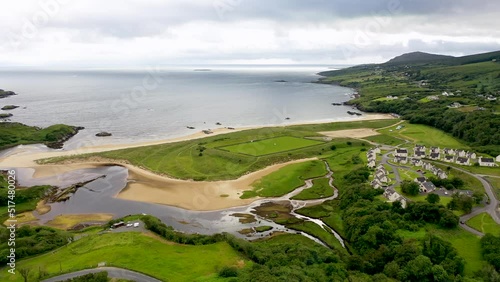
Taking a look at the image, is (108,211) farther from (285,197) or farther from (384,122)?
(384,122)

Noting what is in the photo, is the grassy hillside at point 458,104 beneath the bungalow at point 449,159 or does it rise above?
above

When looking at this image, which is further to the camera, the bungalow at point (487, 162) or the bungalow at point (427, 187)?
the bungalow at point (487, 162)

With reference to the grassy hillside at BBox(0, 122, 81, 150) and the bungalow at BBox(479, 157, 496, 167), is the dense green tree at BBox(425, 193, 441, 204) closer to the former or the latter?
the bungalow at BBox(479, 157, 496, 167)

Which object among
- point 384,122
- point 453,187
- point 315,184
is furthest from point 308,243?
point 384,122

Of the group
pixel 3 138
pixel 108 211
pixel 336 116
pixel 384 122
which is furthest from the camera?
pixel 336 116

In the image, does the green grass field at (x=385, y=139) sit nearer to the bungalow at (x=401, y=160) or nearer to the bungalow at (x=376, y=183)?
the bungalow at (x=401, y=160)

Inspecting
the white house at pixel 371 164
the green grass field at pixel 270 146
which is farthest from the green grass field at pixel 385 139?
the white house at pixel 371 164

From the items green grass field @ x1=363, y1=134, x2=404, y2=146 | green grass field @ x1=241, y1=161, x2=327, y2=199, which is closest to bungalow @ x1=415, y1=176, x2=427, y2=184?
green grass field @ x1=241, y1=161, x2=327, y2=199
